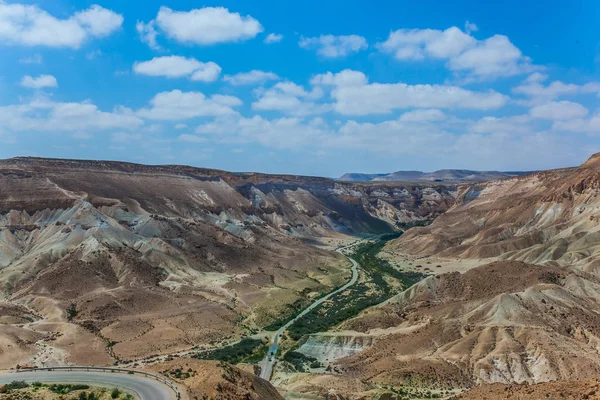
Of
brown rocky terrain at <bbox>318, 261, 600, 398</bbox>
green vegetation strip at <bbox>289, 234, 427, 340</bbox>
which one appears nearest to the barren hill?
brown rocky terrain at <bbox>318, 261, 600, 398</bbox>

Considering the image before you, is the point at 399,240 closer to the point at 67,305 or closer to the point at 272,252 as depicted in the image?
the point at 272,252

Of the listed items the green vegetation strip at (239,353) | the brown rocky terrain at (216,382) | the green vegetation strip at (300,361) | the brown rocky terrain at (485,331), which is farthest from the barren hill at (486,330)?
the brown rocky terrain at (216,382)

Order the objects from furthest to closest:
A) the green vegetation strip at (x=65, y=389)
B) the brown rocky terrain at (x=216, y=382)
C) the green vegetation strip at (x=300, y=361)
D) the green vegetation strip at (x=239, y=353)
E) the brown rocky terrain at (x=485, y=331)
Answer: the green vegetation strip at (x=239, y=353)
the green vegetation strip at (x=300, y=361)
the brown rocky terrain at (x=485, y=331)
the brown rocky terrain at (x=216, y=382)
the green vegetation strip at (x=65, y=389)

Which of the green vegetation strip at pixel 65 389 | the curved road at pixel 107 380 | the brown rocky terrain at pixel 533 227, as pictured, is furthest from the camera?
the brown rocky terrain at pixel 533 227

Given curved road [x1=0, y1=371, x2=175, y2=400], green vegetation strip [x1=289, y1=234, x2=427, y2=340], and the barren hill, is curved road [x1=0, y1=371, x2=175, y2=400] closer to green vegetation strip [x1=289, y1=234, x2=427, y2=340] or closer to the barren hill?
the barren hill

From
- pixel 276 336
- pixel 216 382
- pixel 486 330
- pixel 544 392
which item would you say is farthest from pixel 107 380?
pixel 486 330

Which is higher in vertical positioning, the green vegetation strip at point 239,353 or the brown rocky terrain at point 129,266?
the brown rocky terrain at point 129,266

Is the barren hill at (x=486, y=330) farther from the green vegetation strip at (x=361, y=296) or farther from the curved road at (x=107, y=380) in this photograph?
the curved road at (x=107, y=380)
